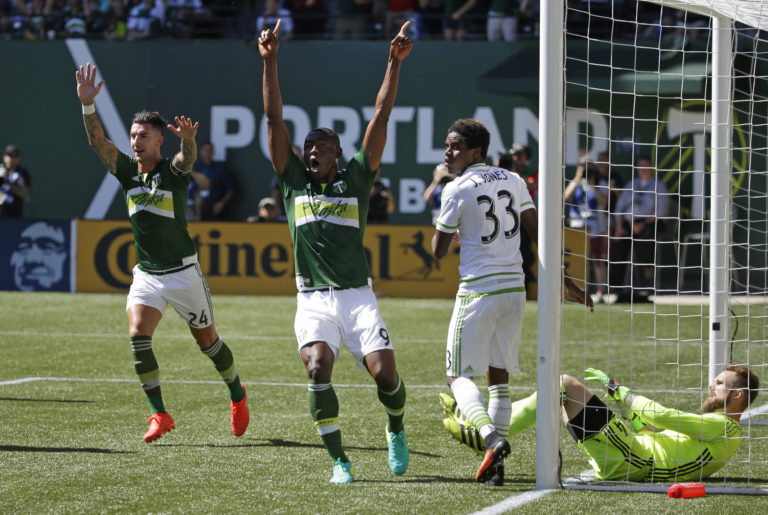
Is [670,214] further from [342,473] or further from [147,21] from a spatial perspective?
[342,473]

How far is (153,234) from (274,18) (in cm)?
1506

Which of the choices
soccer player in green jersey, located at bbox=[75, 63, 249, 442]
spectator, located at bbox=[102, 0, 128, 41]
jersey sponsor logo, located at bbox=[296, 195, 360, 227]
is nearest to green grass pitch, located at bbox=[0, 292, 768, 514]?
soccer player in green jersey, located at bbox=[75, 63, 249, 442]

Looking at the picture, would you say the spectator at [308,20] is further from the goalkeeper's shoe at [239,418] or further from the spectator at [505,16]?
the goalkeeper's shoe at [239,418]

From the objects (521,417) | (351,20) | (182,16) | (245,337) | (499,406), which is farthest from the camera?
(182,16)

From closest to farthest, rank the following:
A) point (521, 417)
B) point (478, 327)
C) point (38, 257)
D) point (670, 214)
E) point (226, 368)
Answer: point (478, 327) < point (521, 417) < point (226, 368) < point (38, 257) < point (670, 214)

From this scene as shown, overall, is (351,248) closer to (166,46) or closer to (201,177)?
(201,177)

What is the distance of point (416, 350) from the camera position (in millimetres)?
12203

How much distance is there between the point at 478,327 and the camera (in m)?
6.05

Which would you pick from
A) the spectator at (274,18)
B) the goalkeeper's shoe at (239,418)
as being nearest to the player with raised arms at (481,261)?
the goalkeeper's shoe at (239,418)

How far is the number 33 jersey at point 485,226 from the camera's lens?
19.8 feet

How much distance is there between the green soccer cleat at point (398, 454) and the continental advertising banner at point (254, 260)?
1216 cm

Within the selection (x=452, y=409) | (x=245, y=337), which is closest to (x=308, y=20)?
(x=245, y=337)

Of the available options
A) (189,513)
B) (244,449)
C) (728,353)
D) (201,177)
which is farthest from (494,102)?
(189,513)

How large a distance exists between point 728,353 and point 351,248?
3.84m
